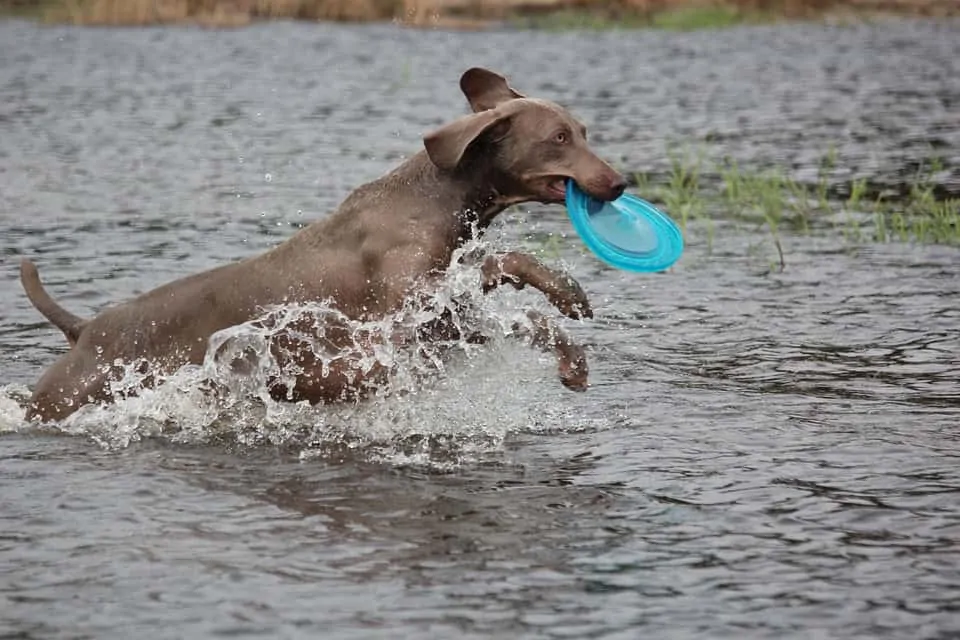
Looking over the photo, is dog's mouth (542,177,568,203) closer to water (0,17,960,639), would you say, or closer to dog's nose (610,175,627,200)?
dog's nose (610,175,627,200)

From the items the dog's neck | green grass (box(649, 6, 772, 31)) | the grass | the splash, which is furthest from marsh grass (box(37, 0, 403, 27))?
the dog's neck

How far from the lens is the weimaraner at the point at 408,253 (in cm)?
874

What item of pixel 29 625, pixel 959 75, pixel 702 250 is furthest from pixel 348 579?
pixel 959 75

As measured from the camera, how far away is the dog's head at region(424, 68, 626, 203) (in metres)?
8.70

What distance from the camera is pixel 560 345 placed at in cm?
888

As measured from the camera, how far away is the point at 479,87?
9438mm

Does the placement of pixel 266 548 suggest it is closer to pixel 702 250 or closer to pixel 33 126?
pixel 702 250

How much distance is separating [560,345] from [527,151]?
0.99 m

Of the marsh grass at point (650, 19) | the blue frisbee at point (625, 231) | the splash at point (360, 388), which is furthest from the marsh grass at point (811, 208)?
the marsh grass at point (650, 19)

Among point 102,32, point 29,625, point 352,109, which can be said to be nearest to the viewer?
point 29,625

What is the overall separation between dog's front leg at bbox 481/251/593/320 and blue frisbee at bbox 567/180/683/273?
0.90 ft

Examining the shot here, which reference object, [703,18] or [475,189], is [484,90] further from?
[703,18]

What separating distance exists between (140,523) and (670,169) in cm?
1286

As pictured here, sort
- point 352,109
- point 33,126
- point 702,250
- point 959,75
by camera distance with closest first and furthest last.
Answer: point 702,250, point 33,126, point 352,109, point 959,75
